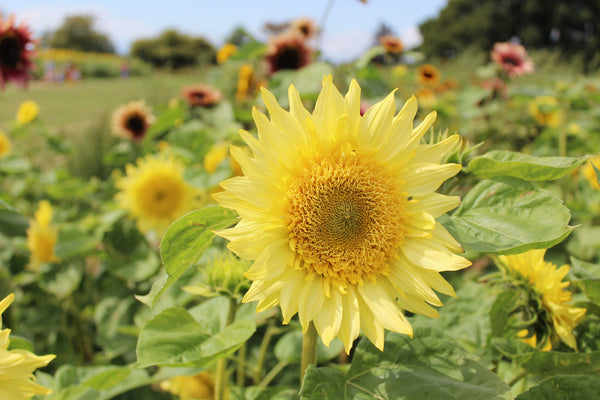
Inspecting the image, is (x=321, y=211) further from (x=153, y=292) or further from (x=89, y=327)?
(x=89, y=327)

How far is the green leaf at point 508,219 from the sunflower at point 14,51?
7.74 ft

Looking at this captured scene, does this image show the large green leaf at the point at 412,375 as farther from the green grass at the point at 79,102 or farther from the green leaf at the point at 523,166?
the green grass at the point at 79,102

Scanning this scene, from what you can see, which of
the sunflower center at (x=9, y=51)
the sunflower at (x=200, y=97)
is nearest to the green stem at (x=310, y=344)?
the sunflower center at (x=9, y=51)

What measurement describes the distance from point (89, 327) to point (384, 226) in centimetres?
217

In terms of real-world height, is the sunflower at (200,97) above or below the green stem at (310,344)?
above

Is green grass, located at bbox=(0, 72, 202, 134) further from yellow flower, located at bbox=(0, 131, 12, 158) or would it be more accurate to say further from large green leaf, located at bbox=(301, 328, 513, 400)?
large green leaf, located at bbox=(301, 328, 513, 400)

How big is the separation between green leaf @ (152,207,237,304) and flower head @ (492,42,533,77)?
2987 millimetres

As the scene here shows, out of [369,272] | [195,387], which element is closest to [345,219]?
[369,272]

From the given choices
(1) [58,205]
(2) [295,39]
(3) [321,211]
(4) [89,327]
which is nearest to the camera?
(3) [321,211]

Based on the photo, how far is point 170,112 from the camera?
2475 millimetres

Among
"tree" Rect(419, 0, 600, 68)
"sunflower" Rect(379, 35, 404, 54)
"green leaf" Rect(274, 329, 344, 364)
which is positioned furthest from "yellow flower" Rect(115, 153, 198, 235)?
"tree" Rect(419, 0, 600, 68)

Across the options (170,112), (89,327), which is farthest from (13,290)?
(170,112)

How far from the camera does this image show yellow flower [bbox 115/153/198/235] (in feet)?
7.16

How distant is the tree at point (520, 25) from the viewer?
22.8 m
